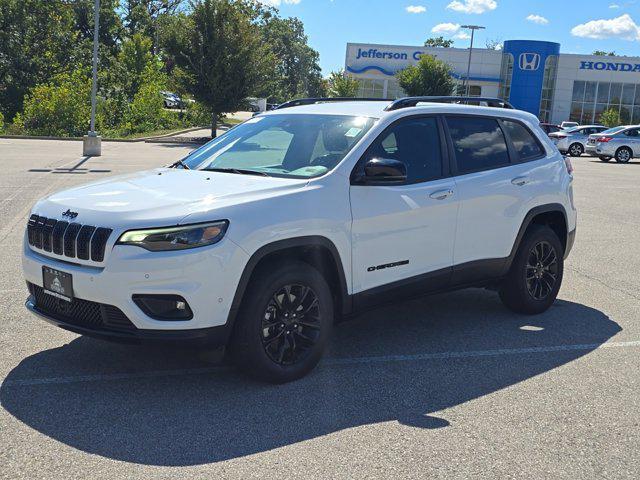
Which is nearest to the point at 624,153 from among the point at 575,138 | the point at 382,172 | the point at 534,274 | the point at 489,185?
the point at 575,138

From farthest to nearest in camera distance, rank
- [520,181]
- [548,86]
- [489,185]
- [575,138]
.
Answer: [548,86] < [575,138] < [520,181] < [489,185]

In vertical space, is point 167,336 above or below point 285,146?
below

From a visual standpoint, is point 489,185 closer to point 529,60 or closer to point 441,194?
point 441,194

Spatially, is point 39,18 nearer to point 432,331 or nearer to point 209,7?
point 209,7

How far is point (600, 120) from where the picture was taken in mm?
59469

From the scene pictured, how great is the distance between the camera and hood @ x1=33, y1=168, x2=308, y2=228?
4031 millimetres

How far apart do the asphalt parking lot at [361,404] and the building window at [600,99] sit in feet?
196

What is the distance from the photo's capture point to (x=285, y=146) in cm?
538

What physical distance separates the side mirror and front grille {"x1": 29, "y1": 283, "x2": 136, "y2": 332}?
1805 mm

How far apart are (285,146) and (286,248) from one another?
1274 mm

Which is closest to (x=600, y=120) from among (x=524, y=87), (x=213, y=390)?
(x=524, y=87)

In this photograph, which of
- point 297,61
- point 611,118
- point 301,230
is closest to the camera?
point 301,230

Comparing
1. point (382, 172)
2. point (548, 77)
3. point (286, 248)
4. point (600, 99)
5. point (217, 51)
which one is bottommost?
point (286, 248)

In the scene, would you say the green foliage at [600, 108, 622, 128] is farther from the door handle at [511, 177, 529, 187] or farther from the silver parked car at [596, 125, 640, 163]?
the door handle at [511, 177, 529, 187]
